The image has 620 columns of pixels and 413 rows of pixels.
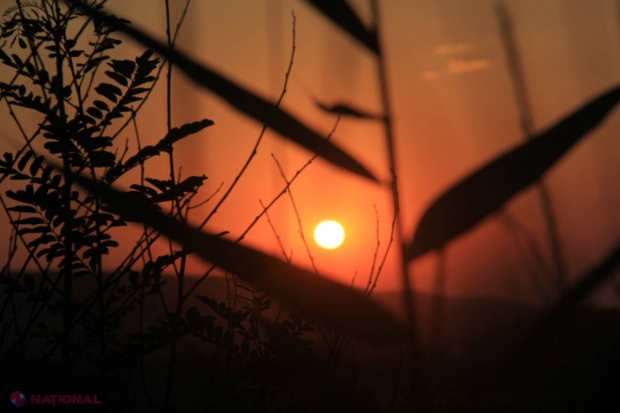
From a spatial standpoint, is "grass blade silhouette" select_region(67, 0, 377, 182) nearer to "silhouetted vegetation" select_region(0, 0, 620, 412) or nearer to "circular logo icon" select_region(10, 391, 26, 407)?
"silhouetted vegetation" select_region(0, 0, 620, 412)

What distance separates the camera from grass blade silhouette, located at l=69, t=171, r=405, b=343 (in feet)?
1.62

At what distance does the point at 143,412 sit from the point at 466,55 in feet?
3.66

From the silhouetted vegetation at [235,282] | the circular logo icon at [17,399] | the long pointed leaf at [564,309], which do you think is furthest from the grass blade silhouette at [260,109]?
the circular logo icon at [17,399]

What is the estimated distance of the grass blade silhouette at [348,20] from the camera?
1.93 ft

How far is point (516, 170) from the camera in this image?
444 mm

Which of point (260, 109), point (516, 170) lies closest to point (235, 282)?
point (260, 109)

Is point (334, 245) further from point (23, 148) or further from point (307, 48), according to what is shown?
point (23, 148)

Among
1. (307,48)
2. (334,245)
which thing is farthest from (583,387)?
(307,48)

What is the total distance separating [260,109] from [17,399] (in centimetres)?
83

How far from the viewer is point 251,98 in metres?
0.62

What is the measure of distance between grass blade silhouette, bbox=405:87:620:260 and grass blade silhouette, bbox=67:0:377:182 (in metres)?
0.19

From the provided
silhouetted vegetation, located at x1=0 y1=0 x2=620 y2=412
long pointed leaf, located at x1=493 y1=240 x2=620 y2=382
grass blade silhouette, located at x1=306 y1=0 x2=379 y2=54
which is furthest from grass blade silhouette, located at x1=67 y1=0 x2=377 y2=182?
long pointed leaf, located at x1=493 y1=240 x2=620 y2=382

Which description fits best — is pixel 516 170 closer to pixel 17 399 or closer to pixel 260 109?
pixel 260 109

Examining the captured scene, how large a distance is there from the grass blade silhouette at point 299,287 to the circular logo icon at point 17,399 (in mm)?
718
